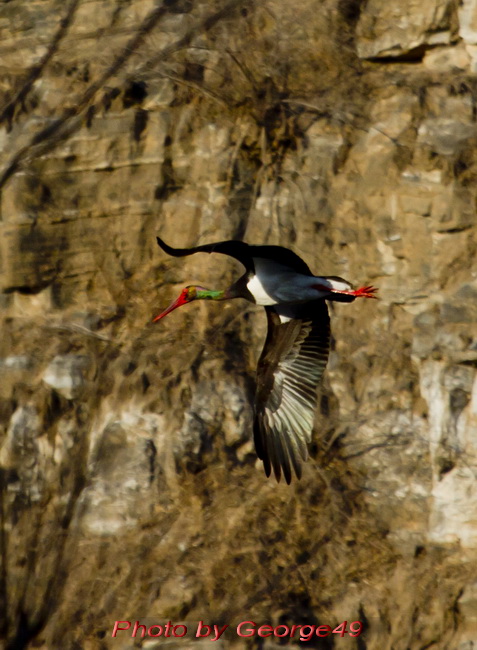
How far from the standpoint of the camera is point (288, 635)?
9.24 metres

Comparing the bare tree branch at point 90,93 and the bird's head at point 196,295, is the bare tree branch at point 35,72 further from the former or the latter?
the bird's head at point 196,295

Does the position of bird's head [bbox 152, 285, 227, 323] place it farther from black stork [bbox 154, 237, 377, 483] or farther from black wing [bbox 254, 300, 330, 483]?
black wing [bbox 254, 300, 330, 483]

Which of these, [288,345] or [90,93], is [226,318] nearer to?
[90,93]

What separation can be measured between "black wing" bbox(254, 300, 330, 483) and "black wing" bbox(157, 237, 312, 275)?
28cm

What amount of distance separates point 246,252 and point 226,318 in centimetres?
300

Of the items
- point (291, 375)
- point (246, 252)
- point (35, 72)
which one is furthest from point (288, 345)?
point (35, 72)

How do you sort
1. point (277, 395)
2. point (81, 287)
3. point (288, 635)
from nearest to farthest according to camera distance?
point (277, 395) < point (288, 635) < point (81, 287)

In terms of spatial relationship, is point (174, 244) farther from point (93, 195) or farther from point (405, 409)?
point (405, 409)

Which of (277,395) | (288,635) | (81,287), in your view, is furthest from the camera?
(81,287)

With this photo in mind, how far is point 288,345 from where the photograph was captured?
7629 millimetres

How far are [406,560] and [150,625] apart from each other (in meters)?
1.78

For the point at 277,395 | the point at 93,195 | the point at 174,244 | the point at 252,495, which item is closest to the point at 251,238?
the point at 174,244

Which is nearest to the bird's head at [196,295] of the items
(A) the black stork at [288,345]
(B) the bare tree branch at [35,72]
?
(A) the black stork at [288,345]

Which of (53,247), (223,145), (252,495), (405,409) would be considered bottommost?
(252,495)
